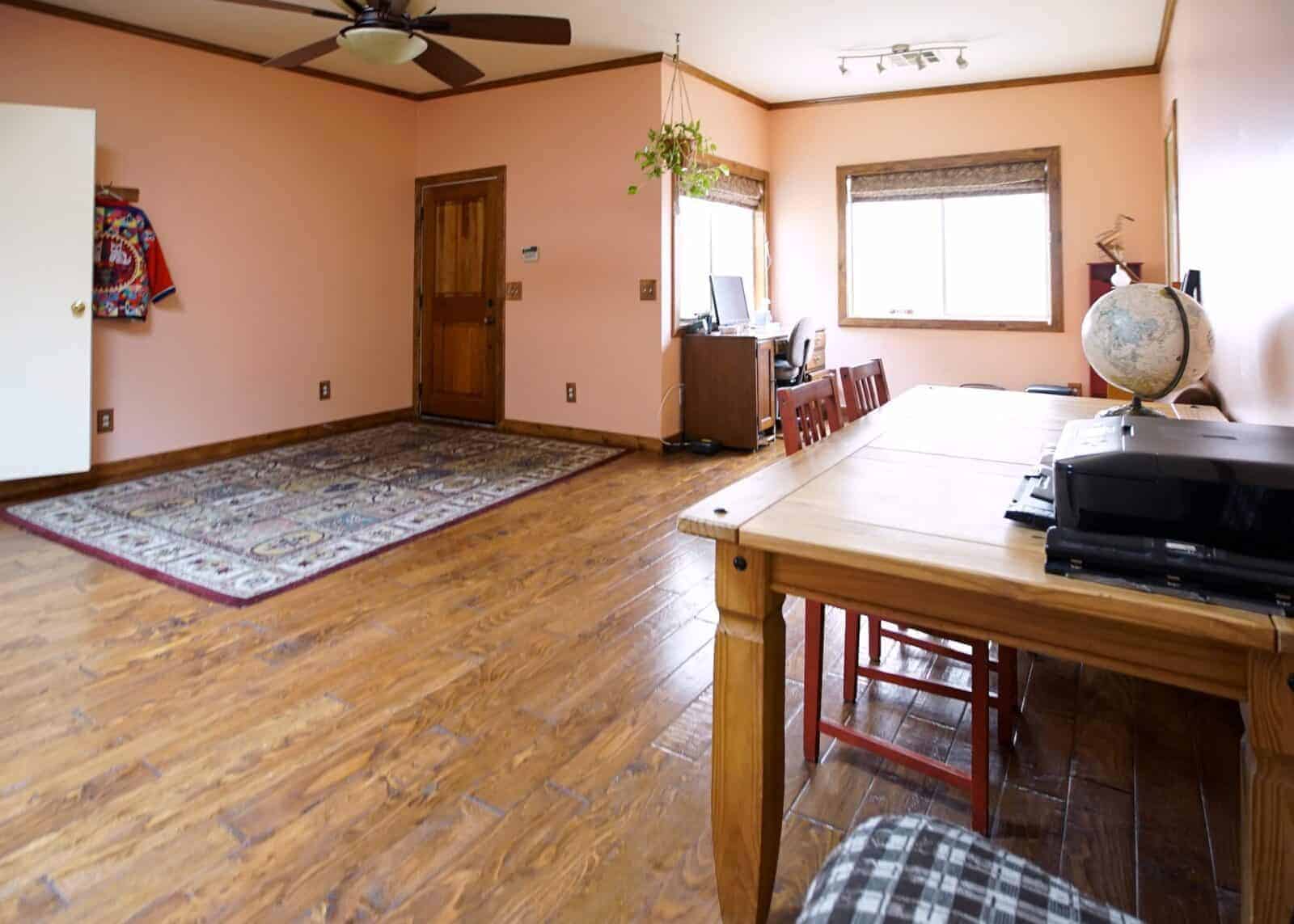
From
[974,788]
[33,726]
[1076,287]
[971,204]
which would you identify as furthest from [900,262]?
[33,726]

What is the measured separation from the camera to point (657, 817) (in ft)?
5.30

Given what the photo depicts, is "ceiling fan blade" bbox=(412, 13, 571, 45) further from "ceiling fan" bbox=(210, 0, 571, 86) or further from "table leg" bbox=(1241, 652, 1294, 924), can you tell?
"table leg" bbox=(1241, 652, 1294, 924)

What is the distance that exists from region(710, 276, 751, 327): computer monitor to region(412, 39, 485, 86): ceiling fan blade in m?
2.36

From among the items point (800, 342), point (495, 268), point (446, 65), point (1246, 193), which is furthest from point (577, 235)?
point (1246, 193)

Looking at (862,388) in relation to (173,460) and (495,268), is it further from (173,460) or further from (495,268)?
(173,460)

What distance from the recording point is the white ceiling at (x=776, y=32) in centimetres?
418

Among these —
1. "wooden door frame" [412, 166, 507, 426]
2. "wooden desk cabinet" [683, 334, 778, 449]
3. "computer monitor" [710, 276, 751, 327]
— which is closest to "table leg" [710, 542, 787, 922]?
"wooden desk cabinet" [683, 334, 778, 449]

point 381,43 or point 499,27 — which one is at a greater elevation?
point 499,27

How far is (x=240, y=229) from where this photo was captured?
5117mm

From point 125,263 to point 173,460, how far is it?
1.20 m

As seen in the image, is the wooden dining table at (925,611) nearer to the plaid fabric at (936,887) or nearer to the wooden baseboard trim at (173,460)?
the plaid fabric at (936,887)

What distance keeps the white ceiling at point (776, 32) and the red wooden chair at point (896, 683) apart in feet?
10.4

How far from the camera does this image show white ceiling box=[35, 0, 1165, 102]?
418cm

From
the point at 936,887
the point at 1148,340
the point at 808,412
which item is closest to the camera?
the point at 936,887
